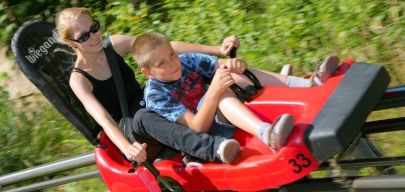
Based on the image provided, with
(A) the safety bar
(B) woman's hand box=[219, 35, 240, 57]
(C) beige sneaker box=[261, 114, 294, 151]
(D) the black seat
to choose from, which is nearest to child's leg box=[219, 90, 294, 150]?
(C) beige sneaker box=[261, 114, 294, 151]

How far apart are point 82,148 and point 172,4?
1.70 metres

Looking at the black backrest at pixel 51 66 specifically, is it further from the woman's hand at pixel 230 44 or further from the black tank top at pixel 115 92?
the woman's hand at pixel 230 44

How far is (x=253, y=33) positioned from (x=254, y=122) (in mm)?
2374

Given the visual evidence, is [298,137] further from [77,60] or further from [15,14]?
[15,14]

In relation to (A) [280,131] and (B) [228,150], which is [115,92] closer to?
(B) [228,150]

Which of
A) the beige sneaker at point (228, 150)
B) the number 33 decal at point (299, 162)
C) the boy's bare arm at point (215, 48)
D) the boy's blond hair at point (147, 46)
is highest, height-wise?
the boy's blond hair at point (147, 46)

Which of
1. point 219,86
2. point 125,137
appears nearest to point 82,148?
point 125,137

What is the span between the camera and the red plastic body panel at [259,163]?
2.65 m

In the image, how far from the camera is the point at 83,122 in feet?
11.5

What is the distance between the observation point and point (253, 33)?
5172 mm

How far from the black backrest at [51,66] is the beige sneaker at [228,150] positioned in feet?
2.94

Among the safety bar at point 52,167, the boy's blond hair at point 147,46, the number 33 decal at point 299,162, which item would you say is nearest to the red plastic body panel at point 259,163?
the number 33 decal at point 299,162

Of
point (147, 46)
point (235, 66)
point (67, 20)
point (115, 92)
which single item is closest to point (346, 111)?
point (235, 66)

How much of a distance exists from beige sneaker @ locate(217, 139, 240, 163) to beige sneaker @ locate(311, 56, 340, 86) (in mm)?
525
